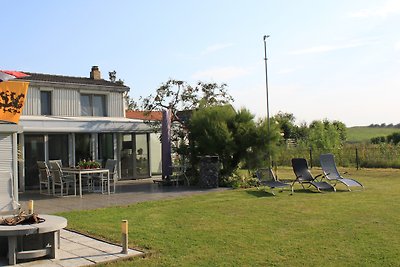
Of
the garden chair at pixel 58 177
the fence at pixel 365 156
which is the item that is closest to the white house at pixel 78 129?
the garden chair at pixel 58 177

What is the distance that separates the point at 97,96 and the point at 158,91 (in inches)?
113

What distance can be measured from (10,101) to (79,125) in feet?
27.9

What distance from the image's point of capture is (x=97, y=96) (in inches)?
835

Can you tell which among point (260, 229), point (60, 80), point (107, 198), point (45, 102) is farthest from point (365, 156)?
point (260, 229)

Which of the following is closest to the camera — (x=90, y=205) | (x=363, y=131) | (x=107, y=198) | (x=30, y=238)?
(x=30, y=238)

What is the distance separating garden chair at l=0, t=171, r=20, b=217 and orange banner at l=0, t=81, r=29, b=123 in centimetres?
123

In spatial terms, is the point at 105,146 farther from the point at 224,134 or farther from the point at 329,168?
the point at 329,168

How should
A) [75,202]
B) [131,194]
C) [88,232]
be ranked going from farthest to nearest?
1. [131,194]
2. [75,202]
3. [88,232]

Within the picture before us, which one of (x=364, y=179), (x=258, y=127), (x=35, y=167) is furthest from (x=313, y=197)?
(x=35, y=167)

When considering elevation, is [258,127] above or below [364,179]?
above

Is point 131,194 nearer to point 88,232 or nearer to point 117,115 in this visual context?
point 88,232

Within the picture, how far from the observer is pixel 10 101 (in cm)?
984

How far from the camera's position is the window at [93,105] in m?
20.6

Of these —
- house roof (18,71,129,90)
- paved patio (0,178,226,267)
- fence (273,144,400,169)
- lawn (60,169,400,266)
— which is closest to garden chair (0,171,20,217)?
lawn (60,169,400,266)
